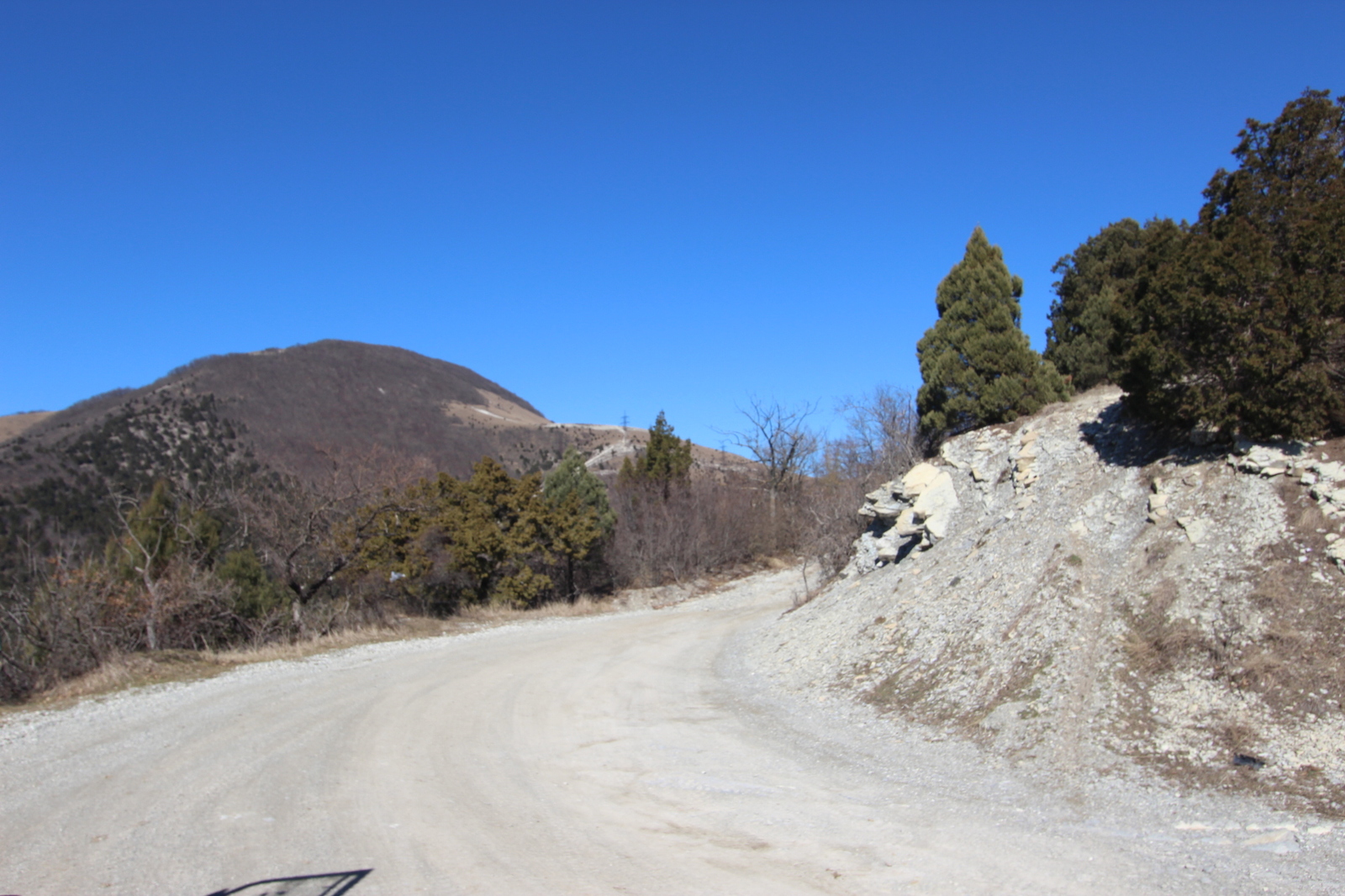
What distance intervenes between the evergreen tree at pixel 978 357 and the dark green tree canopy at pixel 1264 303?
5479 millimetres

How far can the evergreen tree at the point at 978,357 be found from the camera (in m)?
17.5

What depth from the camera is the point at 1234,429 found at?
10492 millimetres

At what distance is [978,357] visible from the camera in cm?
1784

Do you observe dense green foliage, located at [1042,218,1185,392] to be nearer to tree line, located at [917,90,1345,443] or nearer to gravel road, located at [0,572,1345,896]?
tree line, located at [917,90,1345,443]

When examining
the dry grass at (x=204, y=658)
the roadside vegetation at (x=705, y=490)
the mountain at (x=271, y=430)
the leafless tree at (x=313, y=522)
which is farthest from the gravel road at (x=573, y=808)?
the mountain at (x=271, y=430)

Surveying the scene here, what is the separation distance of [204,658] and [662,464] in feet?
94.1

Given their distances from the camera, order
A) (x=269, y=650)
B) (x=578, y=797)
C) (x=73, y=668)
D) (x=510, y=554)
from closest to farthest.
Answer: (x=578, y=797), (x=73, y=668), (x=269, y=650), (x=510, y=554)

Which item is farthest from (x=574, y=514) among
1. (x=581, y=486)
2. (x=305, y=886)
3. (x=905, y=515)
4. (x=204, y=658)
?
(x=305, y=886)

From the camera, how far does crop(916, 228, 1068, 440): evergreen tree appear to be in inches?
690

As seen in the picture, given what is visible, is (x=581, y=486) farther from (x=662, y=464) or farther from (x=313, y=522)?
(x=313, y=522)

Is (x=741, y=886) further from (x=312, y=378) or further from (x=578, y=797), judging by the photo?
(x=312, y=378)

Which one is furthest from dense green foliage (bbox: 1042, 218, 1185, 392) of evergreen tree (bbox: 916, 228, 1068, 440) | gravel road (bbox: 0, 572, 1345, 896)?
gravel road (bbox: 0, 572, 1345, 896)

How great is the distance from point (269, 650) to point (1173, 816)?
47.8ft

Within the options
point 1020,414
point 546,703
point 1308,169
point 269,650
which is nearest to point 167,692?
point 269,650
